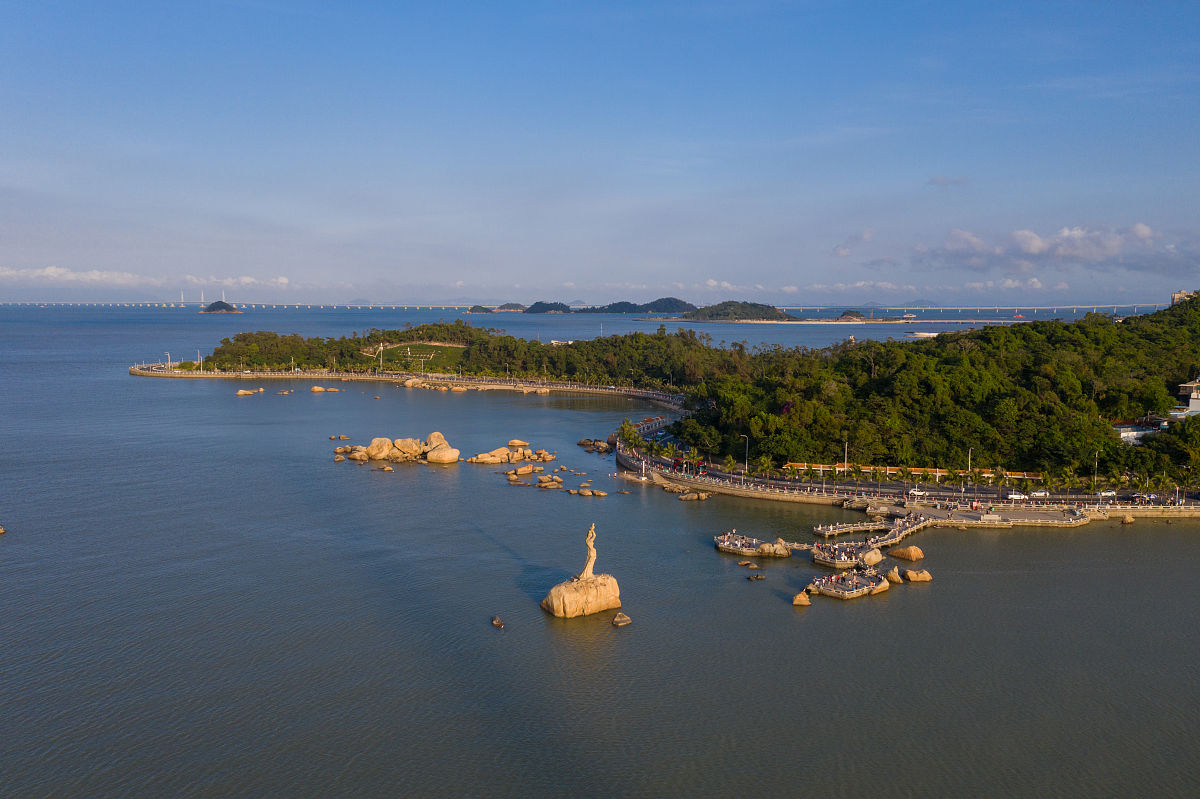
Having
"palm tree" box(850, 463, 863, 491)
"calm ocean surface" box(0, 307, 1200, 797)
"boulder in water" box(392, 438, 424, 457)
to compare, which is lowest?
"calm ocean surface" box(0, 307, 1200, 797)

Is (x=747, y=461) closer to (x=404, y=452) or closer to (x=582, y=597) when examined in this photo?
(x=582, y=597)

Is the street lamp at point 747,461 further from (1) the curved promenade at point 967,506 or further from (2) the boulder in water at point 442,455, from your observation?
(2) the boulder in water at point 442,455

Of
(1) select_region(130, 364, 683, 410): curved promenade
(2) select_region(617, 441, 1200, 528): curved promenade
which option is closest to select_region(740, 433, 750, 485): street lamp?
(2) select_region(617, 441, 1200, 528): curved promenade

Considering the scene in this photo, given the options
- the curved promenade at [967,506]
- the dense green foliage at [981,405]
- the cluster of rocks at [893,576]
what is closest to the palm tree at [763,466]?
the dense green foliage at [981,405]

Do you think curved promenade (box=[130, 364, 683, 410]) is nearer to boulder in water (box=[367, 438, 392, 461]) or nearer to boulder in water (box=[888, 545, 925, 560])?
boulder in water (box=[367, 438, 392, 461])

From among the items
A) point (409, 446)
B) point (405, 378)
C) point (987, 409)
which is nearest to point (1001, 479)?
point (987, 409)
